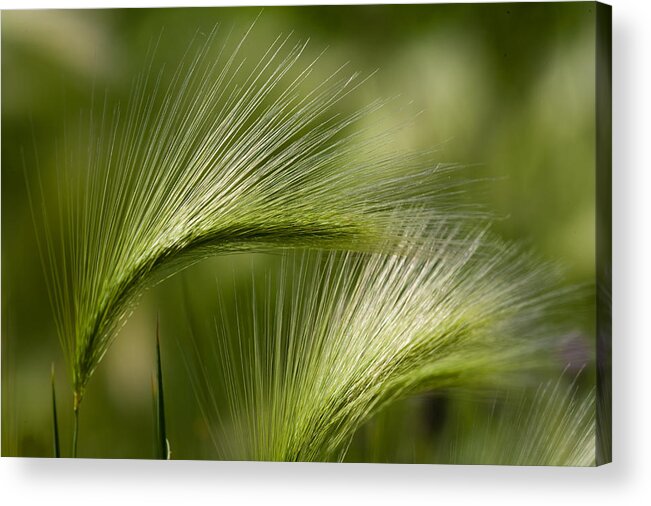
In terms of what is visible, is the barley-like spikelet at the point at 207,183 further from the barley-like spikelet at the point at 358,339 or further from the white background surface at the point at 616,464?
the white background surface at the point at 616,464

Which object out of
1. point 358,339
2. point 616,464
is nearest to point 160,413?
point 358,339

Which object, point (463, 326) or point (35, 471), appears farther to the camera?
point (35, 471)

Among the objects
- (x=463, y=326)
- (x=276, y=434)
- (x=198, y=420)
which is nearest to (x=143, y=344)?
(x=198, y=420)

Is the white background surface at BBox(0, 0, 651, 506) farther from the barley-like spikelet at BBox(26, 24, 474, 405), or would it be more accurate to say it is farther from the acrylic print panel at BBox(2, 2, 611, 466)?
the barley-like spikelet at BBox(26, 24, 474, 405)

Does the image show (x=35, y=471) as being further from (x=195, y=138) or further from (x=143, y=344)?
(x=195, y=138)

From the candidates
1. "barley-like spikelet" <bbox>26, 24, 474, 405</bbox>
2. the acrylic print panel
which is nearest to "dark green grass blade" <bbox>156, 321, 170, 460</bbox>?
the acrylic print panel

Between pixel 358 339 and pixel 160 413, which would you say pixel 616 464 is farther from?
pixel 160 413

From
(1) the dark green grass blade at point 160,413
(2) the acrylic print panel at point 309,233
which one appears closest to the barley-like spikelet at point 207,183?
(2) the acrylic print panel at point 309,233
